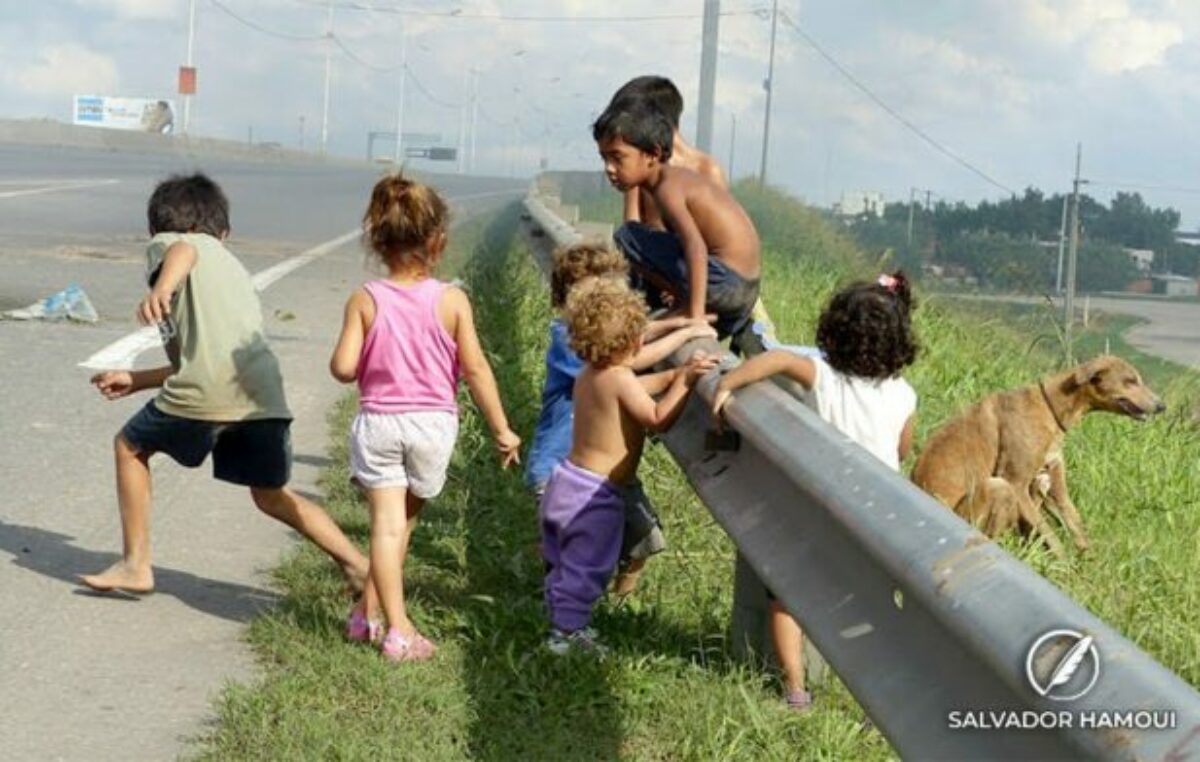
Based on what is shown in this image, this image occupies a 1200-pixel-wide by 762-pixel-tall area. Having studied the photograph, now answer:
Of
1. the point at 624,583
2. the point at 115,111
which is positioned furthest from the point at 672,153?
the point at 115,111

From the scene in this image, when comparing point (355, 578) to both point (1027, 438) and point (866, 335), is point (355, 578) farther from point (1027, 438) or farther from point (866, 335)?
point (1027, 438)

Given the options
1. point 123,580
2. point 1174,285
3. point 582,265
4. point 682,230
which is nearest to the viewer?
point 123,580

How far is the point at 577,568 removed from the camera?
5.36 m

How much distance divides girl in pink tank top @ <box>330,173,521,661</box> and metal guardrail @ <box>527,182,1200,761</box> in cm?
120

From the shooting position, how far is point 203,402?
5980 mm

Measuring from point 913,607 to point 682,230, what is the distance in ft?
12.3

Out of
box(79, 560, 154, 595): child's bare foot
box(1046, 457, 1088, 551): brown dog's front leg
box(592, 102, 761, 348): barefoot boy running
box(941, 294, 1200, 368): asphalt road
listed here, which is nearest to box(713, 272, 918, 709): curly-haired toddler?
box(592, 102, 761, 348): barefoot boy running

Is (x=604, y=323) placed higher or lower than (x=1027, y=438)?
higher

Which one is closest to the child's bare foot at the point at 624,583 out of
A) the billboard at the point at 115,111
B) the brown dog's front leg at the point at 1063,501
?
the brown dog's front leg at the point at 1063,501

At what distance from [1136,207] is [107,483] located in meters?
11.1

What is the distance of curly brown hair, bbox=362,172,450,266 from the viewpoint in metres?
5.62

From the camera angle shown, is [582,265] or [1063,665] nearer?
[1063,665]

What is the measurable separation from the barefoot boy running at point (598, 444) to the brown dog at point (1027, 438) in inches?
69.3
